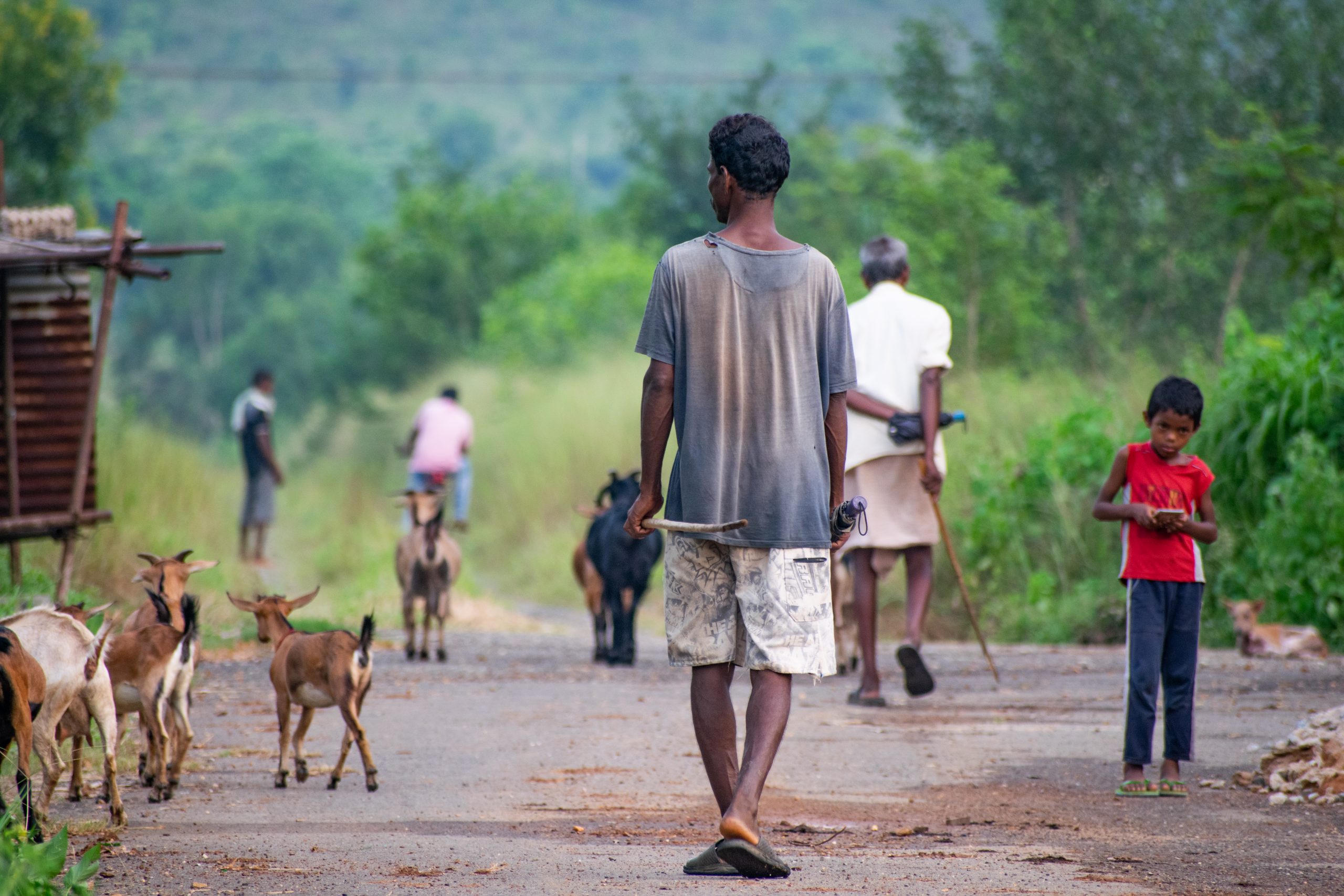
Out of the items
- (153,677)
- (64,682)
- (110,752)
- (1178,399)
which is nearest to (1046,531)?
(1178,399)

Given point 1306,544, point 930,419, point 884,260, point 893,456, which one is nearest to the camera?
point 930,419

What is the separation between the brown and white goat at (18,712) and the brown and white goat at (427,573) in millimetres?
5743

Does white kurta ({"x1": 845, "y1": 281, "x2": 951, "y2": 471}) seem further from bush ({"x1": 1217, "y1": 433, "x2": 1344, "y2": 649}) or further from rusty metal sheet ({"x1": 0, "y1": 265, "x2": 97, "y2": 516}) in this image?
rusty metal sheet ({"x1": 0, "y1": 265, "x2": 97, "y2": 516})

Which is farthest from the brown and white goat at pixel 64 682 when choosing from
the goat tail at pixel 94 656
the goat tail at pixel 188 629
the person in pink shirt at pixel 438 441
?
the person in pink shirt at pixel 438 441

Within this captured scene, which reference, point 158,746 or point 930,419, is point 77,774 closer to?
point 158,746

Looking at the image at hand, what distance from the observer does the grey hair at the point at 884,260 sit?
875 centimetres

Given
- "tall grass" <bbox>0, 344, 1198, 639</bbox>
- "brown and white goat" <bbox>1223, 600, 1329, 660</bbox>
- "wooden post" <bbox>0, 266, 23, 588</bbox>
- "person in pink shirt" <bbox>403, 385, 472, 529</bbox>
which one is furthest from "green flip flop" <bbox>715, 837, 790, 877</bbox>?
"person in pink shirt" <bbox>403, 385, 472, 529</bbox>

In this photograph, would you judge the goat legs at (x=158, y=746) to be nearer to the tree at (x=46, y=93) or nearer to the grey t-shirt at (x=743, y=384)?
the grey t-shirt at (x=743, y=384)

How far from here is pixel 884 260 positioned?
876 cm

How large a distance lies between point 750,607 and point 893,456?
388cm

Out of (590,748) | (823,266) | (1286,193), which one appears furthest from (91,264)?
(1286,193)

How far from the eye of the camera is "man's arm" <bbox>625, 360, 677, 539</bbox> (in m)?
4.91

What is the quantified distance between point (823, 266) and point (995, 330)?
1721 centimetres

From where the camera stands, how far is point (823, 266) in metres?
4.94
